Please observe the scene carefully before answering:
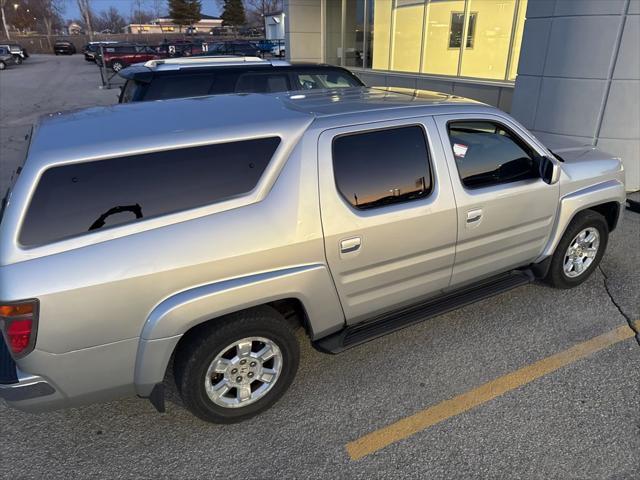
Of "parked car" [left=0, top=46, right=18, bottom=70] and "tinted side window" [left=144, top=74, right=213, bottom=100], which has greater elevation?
"tinted side window" [left=144, top=74, right=213, bottom=100]

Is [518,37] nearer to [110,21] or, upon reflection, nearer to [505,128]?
[505,128]

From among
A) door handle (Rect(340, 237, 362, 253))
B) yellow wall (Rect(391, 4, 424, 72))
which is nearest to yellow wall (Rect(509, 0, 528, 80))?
yellow wall (Rect(391, 4, 424, 72))

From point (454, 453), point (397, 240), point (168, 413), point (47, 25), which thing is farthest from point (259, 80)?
point (47, 25)

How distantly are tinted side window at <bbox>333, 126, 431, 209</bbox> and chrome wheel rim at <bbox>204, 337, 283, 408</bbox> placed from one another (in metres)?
1.02

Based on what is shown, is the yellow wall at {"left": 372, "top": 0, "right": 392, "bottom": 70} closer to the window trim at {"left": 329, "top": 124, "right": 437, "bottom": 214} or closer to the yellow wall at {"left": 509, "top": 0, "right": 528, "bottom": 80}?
the yellow wall at {"left": 509, "top": 0, "right": 528, "bottom": 80}

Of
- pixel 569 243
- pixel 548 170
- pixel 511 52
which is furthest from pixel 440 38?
pixel 548 170

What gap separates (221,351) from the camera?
251 centimetres

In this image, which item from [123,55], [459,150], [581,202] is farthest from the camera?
[123,55]

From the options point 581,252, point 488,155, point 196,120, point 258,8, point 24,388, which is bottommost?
point 581,252

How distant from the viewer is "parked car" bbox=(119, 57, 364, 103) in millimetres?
6000

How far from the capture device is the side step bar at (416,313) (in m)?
2.89

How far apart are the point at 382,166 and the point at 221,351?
146cm

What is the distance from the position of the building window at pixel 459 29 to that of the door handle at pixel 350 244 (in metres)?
10.4

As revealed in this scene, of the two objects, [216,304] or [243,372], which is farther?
[243,372]
